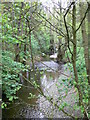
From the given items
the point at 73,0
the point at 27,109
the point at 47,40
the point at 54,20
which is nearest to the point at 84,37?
the point at 54,20

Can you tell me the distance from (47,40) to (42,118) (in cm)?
572

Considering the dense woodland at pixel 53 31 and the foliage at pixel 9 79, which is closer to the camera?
the dense woodland at pixel 53 31

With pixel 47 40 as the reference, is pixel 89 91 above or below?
below

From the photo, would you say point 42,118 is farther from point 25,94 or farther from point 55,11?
point 55,11

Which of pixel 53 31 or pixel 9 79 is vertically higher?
pixel 53 31

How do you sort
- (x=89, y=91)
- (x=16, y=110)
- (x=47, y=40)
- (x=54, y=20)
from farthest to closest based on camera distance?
(x=47, y=40) < (x=16, y=110) < (x=89, y=91) < (x=54, y=20)

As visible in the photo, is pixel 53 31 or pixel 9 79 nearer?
pixel 53 31

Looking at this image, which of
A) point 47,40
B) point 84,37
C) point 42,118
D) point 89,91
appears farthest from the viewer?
point 47,40

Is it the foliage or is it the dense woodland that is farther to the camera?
the foliage

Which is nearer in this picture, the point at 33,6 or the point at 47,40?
the point at 33,6

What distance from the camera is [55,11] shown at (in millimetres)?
857

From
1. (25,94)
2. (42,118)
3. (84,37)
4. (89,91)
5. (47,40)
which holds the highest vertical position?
(47,40)

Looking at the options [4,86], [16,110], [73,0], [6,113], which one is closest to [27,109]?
[16,110]

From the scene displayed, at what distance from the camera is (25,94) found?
2.61 meters
